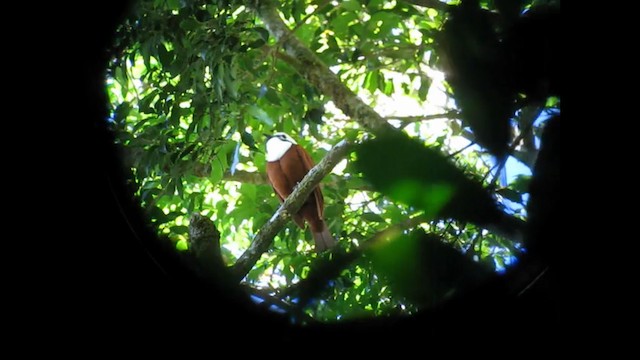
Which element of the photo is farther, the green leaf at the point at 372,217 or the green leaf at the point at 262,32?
the green leaf at the point at 262,32

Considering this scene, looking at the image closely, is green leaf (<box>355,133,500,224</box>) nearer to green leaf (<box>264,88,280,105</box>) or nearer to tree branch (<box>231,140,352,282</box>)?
tree branch (<box>231,140,352,282</box>)

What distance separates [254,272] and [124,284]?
0.66 meters

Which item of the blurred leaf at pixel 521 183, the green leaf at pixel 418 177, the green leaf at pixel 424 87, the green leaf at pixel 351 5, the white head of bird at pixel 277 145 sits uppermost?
the white head of bird at pixel 277 145

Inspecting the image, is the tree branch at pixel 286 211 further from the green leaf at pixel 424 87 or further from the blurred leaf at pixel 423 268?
the blurred leaf at pixel 423 268

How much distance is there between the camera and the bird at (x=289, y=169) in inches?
107

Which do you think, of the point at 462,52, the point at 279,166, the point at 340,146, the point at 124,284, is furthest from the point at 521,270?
the point at 279,166

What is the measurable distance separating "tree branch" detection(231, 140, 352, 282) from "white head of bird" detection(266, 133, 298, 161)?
22.1 inches

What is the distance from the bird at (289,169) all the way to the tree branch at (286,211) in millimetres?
107

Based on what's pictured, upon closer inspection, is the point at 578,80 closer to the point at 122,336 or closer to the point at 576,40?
the point at 576,40

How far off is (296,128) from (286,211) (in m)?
0.65

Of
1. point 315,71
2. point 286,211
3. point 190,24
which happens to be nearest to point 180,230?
point 190,24

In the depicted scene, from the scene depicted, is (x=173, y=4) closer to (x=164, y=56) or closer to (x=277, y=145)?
(x=164, y=56)

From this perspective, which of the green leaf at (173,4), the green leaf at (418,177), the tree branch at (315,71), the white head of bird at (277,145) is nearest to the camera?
the green leaf at (418,177)

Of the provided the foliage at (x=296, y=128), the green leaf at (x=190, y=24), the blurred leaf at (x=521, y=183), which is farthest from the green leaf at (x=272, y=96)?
the blurred leaf at (x=521, y=183)
